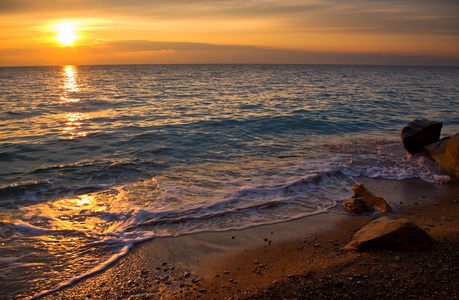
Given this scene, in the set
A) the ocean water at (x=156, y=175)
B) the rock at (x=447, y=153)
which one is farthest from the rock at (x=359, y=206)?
the rock at (x=447, y=153)

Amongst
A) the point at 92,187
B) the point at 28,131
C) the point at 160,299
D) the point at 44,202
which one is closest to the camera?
the point at 160,299

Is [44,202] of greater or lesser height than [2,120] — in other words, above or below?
below

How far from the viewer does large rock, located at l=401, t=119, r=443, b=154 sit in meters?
9.65

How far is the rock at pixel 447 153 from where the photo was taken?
7875 millimetres

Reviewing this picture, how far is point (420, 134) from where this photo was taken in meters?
9.75

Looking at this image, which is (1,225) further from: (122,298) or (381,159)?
(381,159)

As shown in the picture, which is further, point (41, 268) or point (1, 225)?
point (1, 225)

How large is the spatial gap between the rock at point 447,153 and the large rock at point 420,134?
389 millimetres

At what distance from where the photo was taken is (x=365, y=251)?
14.6ft

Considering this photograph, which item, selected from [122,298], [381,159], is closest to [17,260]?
[122,298]

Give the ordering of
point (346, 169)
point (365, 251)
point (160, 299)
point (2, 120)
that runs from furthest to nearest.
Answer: point (2, 120) < point (346, 169) < point (365, 251) < point (160, 299)

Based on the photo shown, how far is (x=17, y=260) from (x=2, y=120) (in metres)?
13.9

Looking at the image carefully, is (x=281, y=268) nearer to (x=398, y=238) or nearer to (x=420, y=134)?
(x=398, y=238)

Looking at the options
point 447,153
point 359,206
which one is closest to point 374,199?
point 359,206
